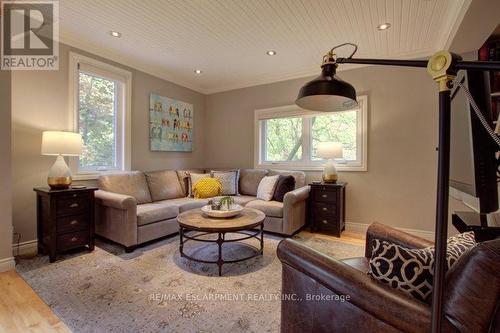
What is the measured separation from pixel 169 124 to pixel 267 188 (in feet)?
6.72

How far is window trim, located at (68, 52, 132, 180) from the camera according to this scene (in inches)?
116

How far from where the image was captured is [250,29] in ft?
8.79

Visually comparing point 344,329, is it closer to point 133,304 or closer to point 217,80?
point 133,304

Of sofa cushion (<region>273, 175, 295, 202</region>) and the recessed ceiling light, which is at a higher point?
the recessed ceiling light

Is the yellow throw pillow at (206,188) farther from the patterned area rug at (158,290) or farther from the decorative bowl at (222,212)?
the decorative bowl at (222,212)

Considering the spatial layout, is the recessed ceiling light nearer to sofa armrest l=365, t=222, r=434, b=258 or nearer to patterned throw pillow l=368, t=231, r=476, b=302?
sofa armrest l=365, t=222, r=434, b=258

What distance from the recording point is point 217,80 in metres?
4.45

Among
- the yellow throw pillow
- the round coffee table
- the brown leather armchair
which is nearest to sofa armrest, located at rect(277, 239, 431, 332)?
the brown leather armchair

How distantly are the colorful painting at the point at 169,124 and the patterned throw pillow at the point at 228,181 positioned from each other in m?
0.92

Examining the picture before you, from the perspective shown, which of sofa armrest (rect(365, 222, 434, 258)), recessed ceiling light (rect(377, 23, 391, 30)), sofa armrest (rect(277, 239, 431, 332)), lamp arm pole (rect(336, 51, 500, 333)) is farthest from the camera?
recessed ceiling light (rect(377, 23, 391, 30))

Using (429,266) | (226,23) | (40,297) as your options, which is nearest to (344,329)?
(429,266)

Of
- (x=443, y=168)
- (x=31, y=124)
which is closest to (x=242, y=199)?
(x=31, y=124)

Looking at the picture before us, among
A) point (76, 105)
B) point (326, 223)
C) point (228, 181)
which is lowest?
point (326, 223)

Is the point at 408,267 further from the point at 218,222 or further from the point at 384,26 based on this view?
the point at 384,26
